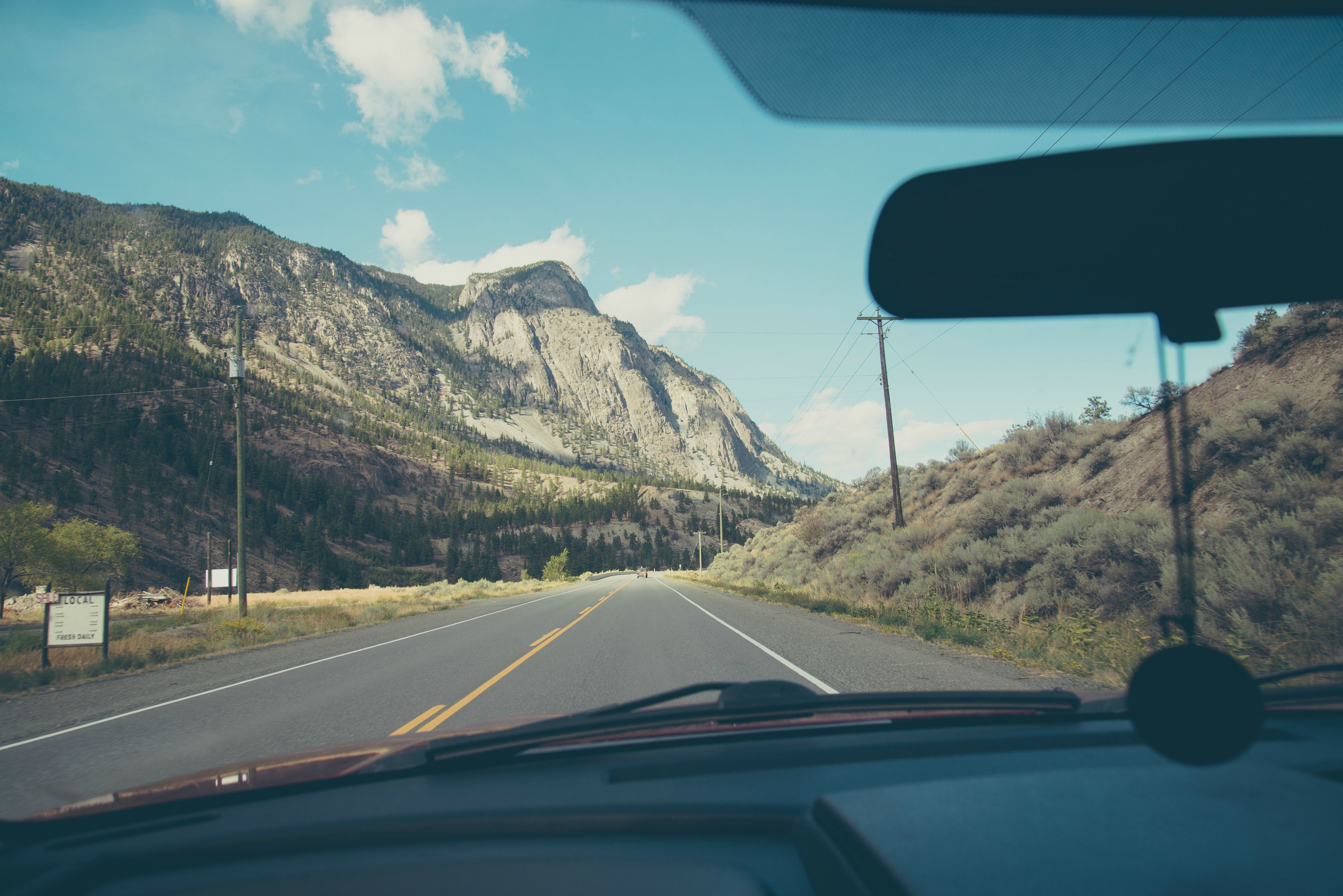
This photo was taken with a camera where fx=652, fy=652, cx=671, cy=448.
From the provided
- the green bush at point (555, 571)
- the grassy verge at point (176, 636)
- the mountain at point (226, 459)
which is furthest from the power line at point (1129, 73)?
the green bush at point (555, 571)

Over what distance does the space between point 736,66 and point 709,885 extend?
8.67ft

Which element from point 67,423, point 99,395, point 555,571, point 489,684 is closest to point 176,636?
point 489,684

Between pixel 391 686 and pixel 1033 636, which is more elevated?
pixel 1033 636

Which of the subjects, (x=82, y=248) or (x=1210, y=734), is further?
(x=82, y=248)

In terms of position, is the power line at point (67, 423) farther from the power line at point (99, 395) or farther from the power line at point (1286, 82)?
the power line at point (1286, 82)

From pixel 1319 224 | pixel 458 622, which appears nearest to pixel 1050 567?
pixel 1319 224

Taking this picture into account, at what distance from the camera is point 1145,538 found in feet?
31.2

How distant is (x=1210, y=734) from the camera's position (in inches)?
61.0

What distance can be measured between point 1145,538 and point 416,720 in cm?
1003

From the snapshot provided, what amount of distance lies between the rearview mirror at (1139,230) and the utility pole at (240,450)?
22280 millimetres

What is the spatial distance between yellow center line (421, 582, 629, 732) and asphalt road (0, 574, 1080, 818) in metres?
0.04

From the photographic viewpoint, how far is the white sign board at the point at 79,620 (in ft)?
40.0

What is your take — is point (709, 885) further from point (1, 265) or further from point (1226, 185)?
point (1, 265)

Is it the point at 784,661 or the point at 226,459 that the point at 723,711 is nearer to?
the point at 784,661
